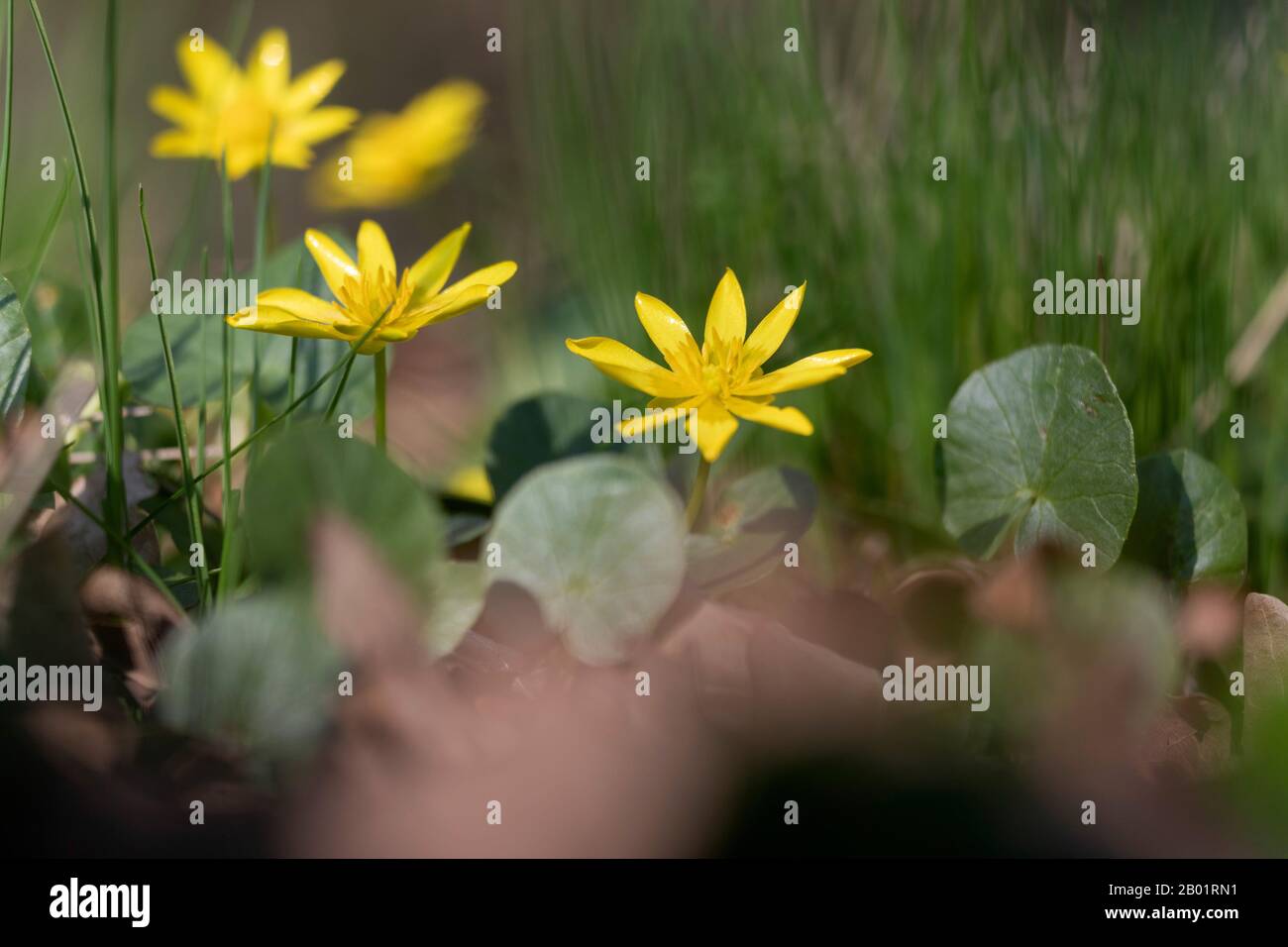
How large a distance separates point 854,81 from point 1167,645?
2.66ft

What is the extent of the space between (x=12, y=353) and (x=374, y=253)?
0.16 meters

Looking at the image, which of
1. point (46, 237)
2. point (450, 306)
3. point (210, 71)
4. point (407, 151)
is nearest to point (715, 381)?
point (450, 306)

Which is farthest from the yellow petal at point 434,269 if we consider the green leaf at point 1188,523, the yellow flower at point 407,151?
the yellow flower at point 407,151

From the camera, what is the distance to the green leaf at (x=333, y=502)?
1.32 ft

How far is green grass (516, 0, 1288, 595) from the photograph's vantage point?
703 millimetres

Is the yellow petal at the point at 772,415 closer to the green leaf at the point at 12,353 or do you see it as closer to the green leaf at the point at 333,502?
the green leaf at the point at 333,502

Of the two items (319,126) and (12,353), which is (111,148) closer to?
(12,353)

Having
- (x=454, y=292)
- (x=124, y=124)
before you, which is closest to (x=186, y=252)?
(x=454, y=292)

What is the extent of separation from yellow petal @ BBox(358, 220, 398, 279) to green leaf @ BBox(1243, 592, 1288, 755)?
1.33 feet

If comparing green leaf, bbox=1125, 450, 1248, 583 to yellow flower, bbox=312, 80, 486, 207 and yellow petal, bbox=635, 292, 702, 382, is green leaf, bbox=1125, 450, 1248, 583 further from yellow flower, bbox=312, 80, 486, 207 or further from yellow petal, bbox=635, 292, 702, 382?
yellow flower, bbox=312, 80, 486, 207

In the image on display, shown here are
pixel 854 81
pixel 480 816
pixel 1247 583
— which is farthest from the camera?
pixel 854 81
